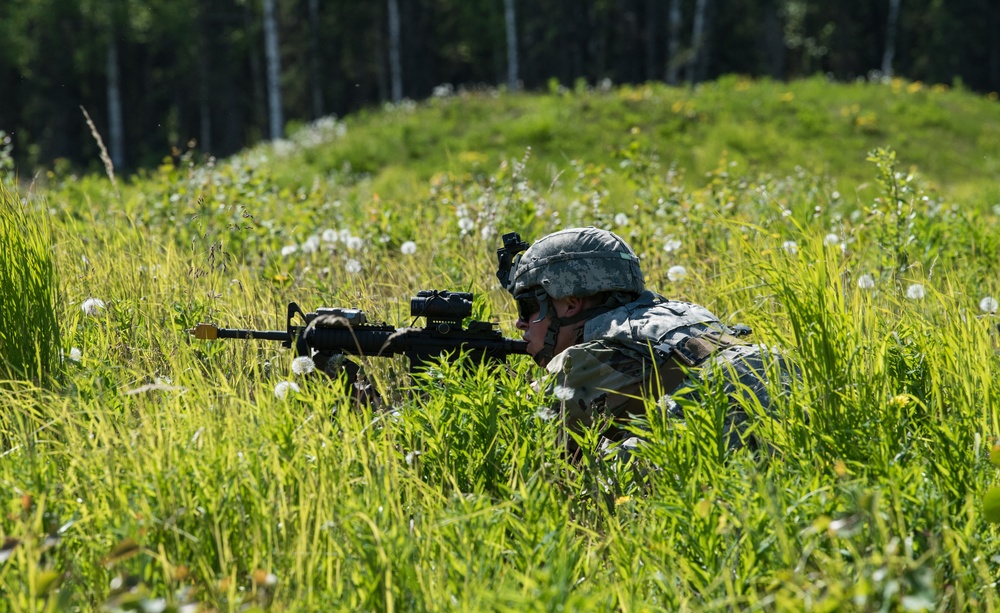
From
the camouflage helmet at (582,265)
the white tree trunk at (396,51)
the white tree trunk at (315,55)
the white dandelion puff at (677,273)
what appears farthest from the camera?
the white tree trunk at (315,55)

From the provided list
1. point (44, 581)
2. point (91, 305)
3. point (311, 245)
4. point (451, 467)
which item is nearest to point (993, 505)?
point (451, 467)

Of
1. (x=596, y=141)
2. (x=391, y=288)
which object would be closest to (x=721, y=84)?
(x=596, y=141)

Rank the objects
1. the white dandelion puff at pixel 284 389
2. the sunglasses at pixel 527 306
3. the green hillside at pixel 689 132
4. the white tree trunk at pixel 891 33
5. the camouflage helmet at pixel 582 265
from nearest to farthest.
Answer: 1. the white dandelion puff at pixel 284 389
2. the camouflage helmet at pixel 582 265
3. the sunglasses at pixel 527 306
4. the green hillside at pixel 689 132
5. the white tree trunk at pixel 891 33

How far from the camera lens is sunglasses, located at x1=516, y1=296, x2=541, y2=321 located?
13.2 ft

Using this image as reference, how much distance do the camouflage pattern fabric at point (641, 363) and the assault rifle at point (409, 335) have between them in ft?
0.94

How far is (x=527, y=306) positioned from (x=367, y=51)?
1729 inches

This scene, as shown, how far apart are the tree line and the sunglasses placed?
28049mm

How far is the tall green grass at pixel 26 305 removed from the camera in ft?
12.0

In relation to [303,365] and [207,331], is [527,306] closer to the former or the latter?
[303,365]

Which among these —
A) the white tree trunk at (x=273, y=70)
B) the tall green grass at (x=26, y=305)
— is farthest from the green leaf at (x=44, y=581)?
the white tree trunk at (x=273, y=70)

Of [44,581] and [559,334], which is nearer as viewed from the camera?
[44,581]

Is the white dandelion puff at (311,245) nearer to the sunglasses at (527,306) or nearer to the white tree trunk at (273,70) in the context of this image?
the sunglasses at (527,306)

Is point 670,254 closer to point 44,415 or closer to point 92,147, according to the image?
point 44,415

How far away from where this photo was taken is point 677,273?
4.81 meters
